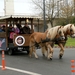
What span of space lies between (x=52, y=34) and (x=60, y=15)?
105 ft

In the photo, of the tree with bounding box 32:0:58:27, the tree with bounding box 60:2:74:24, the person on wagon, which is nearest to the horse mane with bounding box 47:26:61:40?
the person on wagon

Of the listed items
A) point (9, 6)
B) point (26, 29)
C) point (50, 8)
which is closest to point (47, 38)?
point (26, 29)

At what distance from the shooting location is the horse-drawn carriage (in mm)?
14516

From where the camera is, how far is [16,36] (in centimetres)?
1455

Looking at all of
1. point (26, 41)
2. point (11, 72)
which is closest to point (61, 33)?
point (26, 41)

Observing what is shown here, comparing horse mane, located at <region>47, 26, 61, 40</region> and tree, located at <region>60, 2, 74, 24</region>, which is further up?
tree, located at <region>60, 2, 74, 24</region>

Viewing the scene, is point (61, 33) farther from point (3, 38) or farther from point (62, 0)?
point (62, 0)

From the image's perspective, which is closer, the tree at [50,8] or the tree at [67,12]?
the tree at [67,12]

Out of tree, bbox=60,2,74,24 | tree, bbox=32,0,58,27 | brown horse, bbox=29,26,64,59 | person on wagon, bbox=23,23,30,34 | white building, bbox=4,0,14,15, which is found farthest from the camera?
white building, bbox=4,0,14,15

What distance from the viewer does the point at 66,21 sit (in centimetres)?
4234

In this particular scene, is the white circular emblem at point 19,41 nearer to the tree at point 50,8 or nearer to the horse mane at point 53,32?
the horse mane at point 53,32

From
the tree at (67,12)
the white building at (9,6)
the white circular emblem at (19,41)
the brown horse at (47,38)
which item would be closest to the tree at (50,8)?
the tree at (67,12)

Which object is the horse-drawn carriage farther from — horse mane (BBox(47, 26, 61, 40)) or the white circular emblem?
horse mane (BBox(47, 26, 61, 40))

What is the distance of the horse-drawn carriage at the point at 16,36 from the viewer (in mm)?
14516
